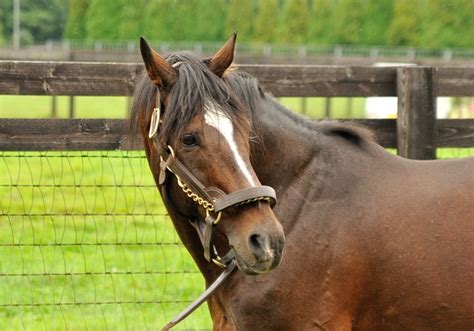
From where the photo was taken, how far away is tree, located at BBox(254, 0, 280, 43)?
48656mm

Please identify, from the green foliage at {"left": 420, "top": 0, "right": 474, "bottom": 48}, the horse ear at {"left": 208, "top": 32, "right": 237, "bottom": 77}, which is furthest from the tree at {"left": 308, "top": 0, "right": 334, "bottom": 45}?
the horse ear at {"left": 208, "top": 32, "right": 237, "bottom": 77}

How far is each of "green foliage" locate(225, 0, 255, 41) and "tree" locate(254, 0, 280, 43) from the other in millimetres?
474

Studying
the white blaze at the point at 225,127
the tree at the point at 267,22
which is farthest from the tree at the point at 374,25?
the white blaze at the point at 225,127

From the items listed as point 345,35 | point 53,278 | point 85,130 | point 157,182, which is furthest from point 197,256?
point 345,35

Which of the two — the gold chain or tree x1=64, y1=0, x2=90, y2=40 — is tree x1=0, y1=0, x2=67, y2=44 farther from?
the gold chain

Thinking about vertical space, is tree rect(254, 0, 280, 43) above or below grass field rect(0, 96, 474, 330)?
below

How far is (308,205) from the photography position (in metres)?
4.01

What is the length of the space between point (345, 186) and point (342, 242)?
0.27m

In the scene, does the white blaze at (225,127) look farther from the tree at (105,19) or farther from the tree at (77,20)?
the tree at (77,20)

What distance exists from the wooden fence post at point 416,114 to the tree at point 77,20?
42246 millimetres

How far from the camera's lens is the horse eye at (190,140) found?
361 cm

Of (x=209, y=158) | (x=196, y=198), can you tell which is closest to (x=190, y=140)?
(x=209, y=158)

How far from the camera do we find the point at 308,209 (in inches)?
158

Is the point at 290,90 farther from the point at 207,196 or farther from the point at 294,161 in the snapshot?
the point at 207,196
